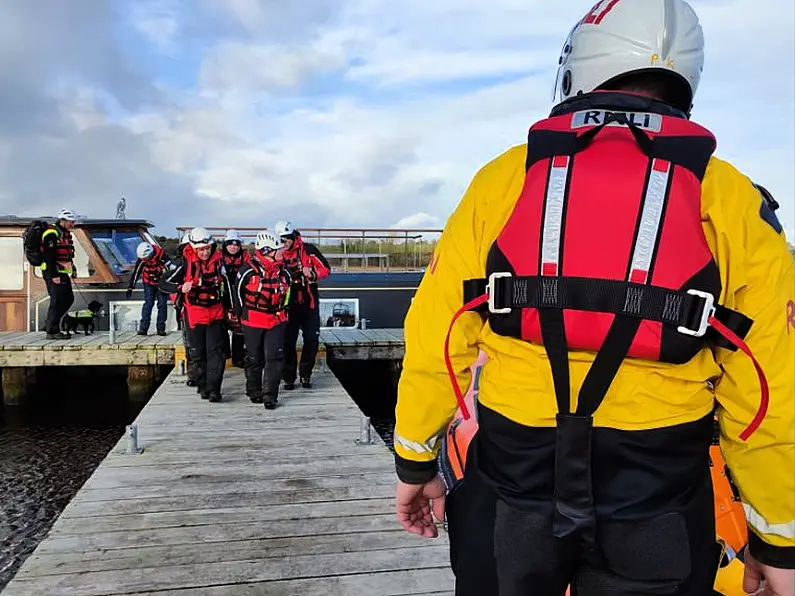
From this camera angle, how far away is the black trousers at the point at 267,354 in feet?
22.7

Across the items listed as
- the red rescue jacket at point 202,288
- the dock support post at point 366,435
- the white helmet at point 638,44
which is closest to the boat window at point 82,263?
the red rescue jacket at point 202,288

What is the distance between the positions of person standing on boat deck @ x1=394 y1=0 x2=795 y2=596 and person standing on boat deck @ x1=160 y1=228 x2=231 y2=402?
19.8 ft

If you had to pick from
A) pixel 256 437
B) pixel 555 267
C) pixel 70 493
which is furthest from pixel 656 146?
pixel 70 493

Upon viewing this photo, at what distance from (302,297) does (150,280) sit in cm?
381

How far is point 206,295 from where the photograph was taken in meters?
7.07

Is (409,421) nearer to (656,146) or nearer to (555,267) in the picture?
(555,267)

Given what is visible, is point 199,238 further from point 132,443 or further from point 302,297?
point 132,443

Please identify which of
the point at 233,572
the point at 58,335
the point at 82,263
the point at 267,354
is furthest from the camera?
the point at 82,263

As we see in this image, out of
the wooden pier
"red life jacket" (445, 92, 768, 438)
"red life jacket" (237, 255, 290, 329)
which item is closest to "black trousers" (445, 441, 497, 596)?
"red life jacket" (445, 92, 768, 438)

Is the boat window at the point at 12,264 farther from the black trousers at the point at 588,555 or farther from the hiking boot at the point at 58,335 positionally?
→ the black trousers at the point at 588,555

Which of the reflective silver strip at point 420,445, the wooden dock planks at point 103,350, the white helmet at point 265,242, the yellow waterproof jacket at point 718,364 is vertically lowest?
the wooden dock planks at point 103,350

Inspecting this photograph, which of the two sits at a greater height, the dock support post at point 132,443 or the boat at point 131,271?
the boat at point 131,271

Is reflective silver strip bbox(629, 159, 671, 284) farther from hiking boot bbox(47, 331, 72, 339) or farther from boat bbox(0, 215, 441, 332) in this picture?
hiking boot bbox(47, 331, 72, 339)

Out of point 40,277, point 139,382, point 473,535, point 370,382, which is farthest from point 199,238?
point 473,535
